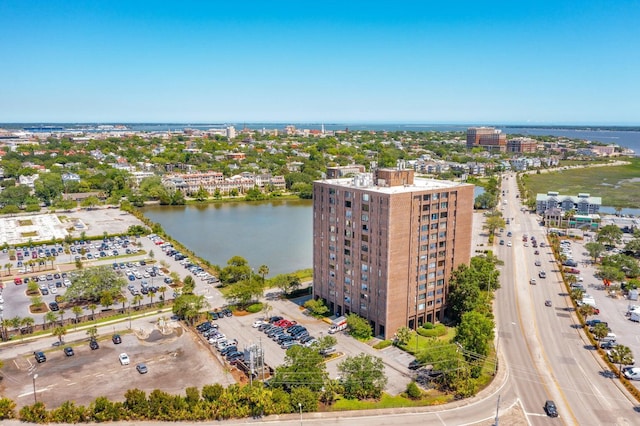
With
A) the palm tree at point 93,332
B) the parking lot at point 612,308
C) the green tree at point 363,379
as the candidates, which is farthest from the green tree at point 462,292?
the palm tree at point 93,332

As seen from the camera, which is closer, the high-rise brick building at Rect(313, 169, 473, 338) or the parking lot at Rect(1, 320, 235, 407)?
the parking lot at Rect(1, 320, 235, 407)

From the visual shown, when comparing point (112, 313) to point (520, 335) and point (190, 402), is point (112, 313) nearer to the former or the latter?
point (190, 402)

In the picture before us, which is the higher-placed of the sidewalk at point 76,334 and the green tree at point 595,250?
the green tree at point 595,250

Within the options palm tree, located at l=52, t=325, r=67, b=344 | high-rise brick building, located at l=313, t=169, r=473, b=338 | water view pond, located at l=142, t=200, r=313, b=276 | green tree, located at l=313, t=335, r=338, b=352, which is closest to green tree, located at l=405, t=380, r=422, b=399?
green tree, located at l=313, t=335, r=338, b=352

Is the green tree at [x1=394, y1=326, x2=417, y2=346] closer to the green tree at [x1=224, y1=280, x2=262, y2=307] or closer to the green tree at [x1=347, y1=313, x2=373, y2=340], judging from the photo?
the green tree at [x1=347, y1=313, x2=373, y2=340]

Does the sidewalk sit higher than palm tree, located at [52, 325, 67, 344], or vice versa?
palm tree, located at [52, 325, 67, 344]

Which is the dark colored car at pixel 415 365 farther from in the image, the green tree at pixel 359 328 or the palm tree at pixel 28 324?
the palm tree at pixel 28 324

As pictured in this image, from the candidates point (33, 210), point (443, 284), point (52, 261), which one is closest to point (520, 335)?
point (443, 284)
